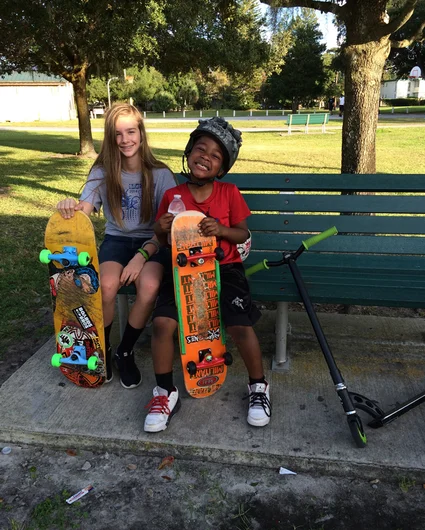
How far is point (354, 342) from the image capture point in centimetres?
316

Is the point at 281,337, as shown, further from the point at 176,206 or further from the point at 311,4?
the point at 311,4

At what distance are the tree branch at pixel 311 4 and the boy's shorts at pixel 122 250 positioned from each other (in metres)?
2.36

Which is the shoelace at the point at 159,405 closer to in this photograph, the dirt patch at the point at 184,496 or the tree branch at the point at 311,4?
the dirt patch at the point at 184,496

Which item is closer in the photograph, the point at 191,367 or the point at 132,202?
the point at 191,367

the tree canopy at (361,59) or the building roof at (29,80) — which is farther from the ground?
the building roof at (29,80)

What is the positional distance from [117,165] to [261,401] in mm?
1502

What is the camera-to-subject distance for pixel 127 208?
289 centimetres

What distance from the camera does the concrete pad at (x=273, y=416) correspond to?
2254mm

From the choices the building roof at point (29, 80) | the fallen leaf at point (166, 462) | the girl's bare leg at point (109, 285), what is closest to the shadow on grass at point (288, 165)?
the girl's bare leg at point (109, 285)

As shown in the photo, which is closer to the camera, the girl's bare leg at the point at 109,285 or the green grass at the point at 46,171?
the girl's bare leg at the point at 109,285

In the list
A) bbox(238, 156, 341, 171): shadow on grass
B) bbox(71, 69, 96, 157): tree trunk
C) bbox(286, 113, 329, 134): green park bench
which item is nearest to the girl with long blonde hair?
bbox(238, 156, 341, 171): shadow on grass

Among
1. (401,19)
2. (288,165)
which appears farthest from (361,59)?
(288,165)

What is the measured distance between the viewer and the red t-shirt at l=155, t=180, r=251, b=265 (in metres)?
2.63

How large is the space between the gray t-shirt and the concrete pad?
80 centimetres
